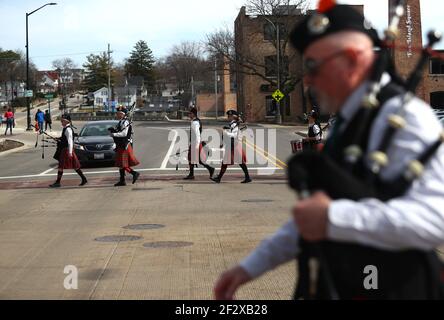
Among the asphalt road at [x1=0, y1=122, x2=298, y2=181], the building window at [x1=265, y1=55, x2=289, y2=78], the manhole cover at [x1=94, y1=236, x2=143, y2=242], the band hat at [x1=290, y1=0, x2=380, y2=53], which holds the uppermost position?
the building window at [x1=265, y1=55, x2=289, y2=78]

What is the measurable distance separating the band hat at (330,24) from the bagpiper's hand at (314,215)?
→ 1.81 ft

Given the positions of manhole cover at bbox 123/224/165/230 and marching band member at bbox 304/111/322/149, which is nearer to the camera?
manhole cover at bbox 123/224/165/230

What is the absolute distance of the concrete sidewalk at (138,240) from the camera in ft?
22.6

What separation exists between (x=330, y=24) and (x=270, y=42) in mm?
68160

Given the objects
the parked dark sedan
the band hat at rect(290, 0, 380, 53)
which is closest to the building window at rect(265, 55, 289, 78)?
the parked dark sedan

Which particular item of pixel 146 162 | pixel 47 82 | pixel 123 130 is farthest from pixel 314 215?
pixel 47 82

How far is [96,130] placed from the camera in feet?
81.1

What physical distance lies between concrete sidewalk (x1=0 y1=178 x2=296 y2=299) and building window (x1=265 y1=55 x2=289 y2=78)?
49435 mm

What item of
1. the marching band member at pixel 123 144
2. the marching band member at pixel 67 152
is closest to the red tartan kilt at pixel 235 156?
the marching band member at pixel 123 144

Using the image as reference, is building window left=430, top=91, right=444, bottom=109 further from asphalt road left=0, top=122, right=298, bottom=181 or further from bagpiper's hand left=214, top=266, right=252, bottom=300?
bagpiper's hand left=214, top=266, right=252, bottom=300

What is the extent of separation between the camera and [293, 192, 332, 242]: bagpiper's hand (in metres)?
2.11

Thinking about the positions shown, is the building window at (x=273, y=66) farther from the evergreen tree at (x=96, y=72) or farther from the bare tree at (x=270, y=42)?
the evergreen tree at (x=96, y=72)

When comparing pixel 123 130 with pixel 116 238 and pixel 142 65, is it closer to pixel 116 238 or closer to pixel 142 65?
pixel 116 238
